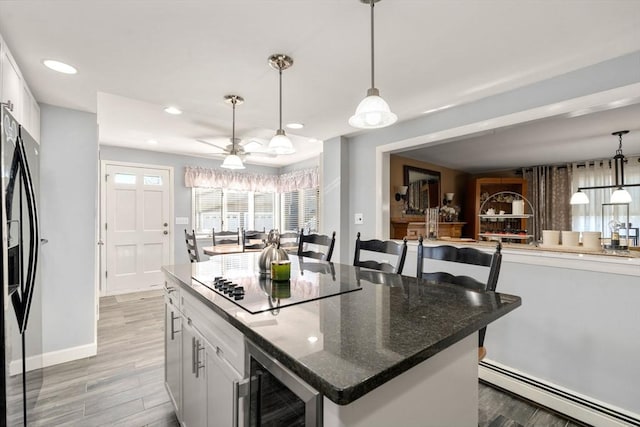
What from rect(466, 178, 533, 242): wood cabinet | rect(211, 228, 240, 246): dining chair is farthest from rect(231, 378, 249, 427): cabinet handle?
rect(466, 178, 533, 242): wood cabinet

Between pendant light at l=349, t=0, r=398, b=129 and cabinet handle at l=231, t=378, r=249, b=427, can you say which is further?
pendant light at l=349, t=0, r=398, b=129

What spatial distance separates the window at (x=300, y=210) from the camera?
5.76 metres

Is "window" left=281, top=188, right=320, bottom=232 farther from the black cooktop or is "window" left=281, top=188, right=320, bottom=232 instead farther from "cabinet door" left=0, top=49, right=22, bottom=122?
"cabinet door" left=0, top=49, right=22, bottom=122

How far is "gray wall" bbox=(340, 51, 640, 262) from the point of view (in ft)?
6.00

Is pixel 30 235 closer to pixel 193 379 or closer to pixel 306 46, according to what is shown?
pixel 193 379

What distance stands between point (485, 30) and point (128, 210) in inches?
206

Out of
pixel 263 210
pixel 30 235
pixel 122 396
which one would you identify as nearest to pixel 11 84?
pixel 30 235

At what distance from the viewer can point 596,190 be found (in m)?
5.29

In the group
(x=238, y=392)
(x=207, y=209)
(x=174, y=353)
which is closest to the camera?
(x=238, y=392)

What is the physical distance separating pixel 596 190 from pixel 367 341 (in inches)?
260

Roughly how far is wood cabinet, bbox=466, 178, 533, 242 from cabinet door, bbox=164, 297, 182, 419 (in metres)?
5.33

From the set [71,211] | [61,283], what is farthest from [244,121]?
[61,283]

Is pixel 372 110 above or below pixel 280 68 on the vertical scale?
below

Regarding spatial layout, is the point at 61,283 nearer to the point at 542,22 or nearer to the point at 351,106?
the point at 351,106
